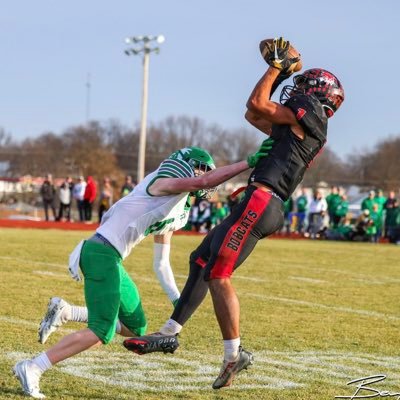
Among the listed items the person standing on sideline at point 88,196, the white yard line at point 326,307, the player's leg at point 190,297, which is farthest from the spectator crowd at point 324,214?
the player's leg at point 190,297

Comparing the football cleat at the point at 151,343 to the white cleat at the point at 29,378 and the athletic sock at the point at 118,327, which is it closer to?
the athletic sock at the point at 118,327

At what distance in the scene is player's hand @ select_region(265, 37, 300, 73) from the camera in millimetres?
5094

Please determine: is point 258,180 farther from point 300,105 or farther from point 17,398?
point 17,398

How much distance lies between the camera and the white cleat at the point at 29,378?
187 inches

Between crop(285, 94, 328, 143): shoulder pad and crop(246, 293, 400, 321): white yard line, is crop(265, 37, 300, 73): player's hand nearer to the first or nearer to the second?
crop(285, 94, 328, 143): shoulder pad

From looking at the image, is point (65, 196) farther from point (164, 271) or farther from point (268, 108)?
point (268, 108)

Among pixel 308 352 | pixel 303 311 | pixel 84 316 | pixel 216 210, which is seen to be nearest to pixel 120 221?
pixel 84 316

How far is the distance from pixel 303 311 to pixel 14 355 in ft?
12.8

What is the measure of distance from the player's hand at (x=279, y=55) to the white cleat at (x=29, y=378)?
2.16 metres

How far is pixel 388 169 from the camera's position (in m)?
73.3

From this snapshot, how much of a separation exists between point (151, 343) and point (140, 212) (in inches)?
31.0

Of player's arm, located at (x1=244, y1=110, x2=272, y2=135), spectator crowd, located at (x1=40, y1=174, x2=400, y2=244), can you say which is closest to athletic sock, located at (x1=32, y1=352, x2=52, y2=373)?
player's arm, located at (x1=244, y1=110, x2=272, y2=135)

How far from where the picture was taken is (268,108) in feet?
16.3

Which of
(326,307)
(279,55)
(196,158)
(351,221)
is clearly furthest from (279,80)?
(351,221)
